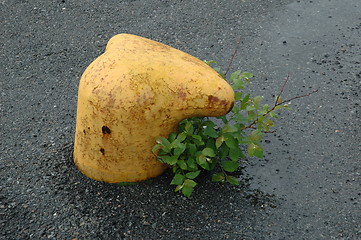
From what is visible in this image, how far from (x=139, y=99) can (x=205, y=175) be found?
721 mm

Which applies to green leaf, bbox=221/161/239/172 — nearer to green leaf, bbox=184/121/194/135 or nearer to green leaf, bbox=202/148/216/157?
green leaf, bbox=202/148/216/157

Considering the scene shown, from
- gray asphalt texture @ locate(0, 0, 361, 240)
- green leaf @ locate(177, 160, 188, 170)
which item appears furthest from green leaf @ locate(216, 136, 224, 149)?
gray asphalt texture @ locate(0, 0, 361, 240)

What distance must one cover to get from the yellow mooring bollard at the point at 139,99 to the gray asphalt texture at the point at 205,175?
0.29m

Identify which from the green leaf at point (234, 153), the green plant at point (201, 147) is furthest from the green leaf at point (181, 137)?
the green leaf at point (234, 153)

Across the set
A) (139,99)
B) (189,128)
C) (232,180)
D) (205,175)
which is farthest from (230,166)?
(139,99)

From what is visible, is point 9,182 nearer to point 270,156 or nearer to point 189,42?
point 270,156

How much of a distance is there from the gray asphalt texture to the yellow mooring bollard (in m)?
0.29

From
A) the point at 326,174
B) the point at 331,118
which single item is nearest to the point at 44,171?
the point at 326,174

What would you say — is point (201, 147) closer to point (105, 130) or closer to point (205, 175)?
point (205, 175)

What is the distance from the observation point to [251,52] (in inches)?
178

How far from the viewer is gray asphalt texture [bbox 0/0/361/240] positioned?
303cm

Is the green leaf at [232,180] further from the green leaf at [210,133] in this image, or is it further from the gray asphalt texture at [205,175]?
the green leaf at [210,133]

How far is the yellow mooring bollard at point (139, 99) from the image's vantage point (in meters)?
2.90

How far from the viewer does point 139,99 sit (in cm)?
288
